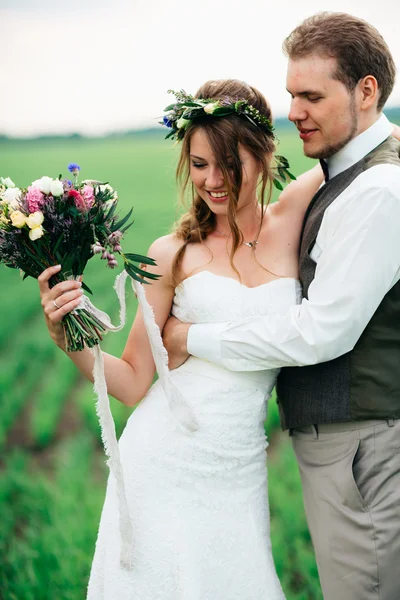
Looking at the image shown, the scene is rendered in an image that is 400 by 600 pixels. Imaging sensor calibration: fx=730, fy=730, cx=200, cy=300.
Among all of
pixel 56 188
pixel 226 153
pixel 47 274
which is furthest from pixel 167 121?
pixel 47 274

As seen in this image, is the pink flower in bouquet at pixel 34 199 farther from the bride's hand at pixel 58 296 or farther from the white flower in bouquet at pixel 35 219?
the bride's hand at pixel 58 296

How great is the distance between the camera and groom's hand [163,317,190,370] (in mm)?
2582

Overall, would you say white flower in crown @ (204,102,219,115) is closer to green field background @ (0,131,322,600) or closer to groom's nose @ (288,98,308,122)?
groom's nose @ (288,98,308,122)

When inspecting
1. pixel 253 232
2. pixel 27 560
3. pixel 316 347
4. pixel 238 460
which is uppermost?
pixel 253 232

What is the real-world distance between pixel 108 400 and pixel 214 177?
2.77ft

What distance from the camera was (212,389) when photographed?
2553 mm

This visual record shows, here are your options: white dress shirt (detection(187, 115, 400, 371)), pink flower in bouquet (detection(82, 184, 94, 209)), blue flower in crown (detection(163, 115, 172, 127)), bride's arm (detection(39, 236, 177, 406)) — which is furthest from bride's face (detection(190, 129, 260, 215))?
pink flower in bouquet (detection(82, 184, 94, 209))

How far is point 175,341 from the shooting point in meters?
2.60

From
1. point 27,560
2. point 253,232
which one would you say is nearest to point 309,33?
point 253,232

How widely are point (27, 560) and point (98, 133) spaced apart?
137 inches

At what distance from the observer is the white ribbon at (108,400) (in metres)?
2.38

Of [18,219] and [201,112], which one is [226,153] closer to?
[201,112]

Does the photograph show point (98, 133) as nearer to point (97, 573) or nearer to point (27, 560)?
point (27, 560)

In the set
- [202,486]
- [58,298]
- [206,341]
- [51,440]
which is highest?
[58,298]
